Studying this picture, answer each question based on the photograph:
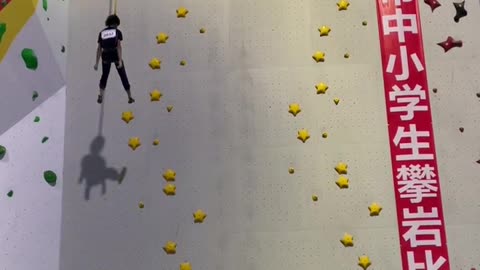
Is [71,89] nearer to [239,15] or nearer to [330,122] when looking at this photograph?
[239,15]

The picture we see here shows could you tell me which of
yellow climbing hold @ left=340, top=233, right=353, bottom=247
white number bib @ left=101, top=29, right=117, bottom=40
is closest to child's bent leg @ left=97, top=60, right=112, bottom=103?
white number bib @ left=101, top=29, right=117, bottom=40

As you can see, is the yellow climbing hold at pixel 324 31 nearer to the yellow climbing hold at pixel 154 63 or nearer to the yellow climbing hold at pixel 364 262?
the yellow climbing hold at pixel 154 63

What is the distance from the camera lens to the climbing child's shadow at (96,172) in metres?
4.85

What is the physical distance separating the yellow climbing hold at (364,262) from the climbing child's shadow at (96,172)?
1.92 metres

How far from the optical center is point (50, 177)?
4742 millimetres

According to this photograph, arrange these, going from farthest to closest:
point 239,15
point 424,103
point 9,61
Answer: point 239,15 < point 424,103 < point 9,61

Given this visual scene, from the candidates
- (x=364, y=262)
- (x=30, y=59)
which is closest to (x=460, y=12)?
→ (x=364, y=262)

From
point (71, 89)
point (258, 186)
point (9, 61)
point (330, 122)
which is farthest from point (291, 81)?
point (9, 61)

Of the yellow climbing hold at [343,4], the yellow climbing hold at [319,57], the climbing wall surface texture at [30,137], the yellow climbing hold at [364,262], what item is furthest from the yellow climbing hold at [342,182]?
the climbing wall surface texture at [30,137]

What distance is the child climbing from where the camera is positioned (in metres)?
4.62

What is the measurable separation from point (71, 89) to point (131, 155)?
0.77 meters

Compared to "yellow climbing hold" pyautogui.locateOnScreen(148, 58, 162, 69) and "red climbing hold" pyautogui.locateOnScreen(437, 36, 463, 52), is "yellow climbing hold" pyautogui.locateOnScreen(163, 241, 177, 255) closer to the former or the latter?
"yellow climbing hold" pyautogui.locateOnScreen(148, 58, 162, 69)

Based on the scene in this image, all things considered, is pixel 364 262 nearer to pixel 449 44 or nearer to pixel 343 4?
pixel 449 44

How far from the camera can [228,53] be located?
5.09 m
